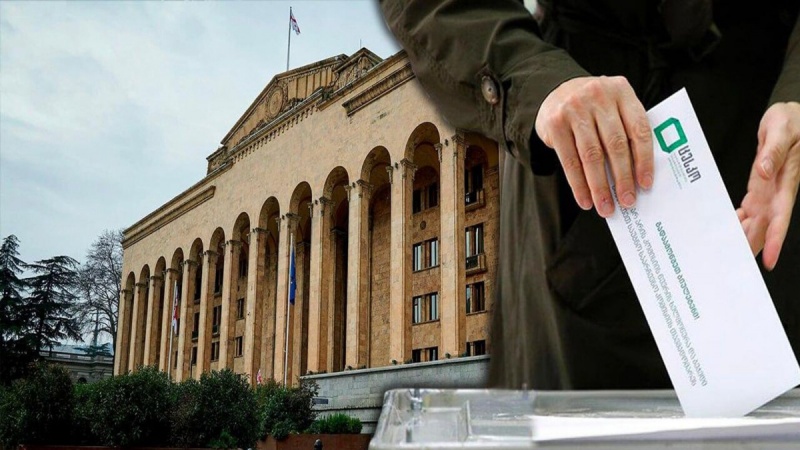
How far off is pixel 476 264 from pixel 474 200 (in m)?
2.25

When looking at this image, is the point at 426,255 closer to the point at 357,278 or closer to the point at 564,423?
the point at 357,278

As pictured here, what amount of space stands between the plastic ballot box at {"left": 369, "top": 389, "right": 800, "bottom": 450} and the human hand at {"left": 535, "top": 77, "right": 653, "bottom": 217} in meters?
0.22

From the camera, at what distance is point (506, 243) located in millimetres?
1771

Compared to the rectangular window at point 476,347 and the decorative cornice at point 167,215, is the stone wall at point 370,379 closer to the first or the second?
the rectangular window at point 476,347

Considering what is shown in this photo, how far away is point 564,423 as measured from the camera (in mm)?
499

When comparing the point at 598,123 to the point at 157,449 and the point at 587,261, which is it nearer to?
the point at 587,261

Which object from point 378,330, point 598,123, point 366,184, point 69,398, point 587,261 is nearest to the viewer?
point 598,123

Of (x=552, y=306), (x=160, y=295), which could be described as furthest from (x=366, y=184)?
(x=552, y=306)

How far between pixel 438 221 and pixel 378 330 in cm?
486

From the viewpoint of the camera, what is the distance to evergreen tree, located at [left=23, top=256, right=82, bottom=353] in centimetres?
4688

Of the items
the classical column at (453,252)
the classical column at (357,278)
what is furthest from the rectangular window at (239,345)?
the classical column at (453,252)

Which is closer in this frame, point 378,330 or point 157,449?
point 157,449

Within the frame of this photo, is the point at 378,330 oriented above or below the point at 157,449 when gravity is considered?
above

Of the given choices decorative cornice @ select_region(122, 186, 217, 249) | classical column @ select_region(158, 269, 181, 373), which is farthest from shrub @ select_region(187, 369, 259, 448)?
classical column @ select_region(158, 269, 181, 373)
